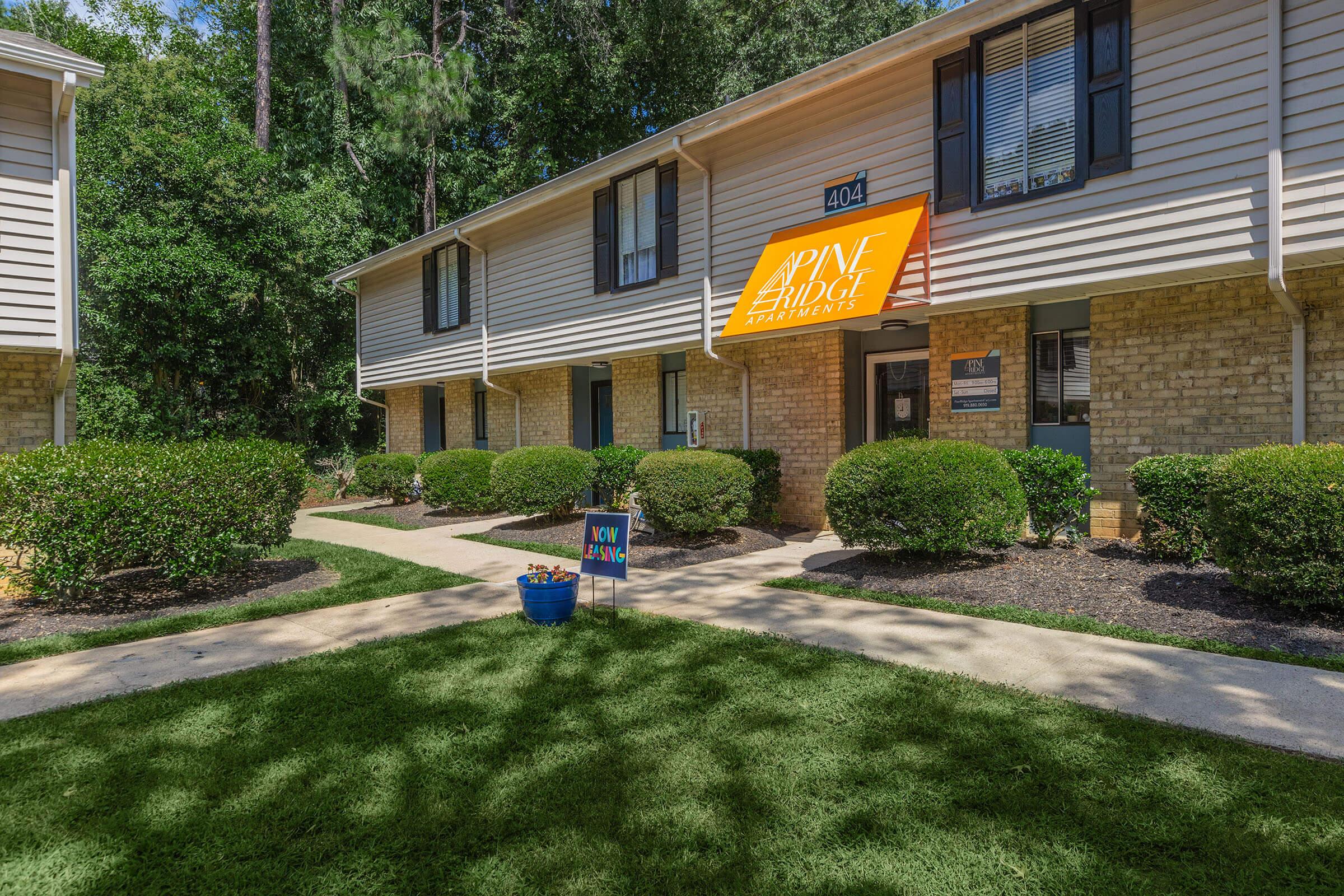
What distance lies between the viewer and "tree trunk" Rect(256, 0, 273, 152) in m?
20.8

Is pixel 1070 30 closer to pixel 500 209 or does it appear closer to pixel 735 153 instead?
pixel 735 153

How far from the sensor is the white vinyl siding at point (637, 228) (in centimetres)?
1206

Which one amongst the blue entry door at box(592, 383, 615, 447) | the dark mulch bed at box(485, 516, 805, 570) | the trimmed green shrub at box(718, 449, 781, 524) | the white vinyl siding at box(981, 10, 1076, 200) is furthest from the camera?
the blue entry door at box(592, 383, 615, 447)

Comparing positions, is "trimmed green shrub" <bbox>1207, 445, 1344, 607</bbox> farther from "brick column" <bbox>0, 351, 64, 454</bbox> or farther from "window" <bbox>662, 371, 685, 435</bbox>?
"brick column" <bbox>0, 351, 64, 454</bbox>

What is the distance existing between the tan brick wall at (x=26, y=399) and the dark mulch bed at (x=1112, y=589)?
9.03m

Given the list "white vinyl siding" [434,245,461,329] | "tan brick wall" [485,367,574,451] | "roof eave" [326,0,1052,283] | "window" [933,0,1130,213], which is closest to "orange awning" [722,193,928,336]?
"window" [933,0,1130,213]

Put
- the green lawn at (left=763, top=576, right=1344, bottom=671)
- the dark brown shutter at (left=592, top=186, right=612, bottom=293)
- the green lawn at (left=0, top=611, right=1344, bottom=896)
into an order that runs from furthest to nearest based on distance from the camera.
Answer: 1. the dark brown shutter at (left=592, top=186, right=612, bottom=293)
2. the green lawn at (left=763, top=576, right=1344, bottom=671)
3. the green lawn at (left=0, top=611, right=1344, bottom=896)

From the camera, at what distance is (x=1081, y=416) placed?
8344mm

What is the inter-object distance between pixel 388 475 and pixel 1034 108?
14.2m

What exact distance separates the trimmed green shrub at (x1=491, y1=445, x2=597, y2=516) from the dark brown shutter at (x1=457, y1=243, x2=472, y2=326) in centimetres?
568

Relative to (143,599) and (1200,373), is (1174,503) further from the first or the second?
(143,599)

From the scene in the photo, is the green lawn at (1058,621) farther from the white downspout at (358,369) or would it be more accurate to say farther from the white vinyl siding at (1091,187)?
the white downspout at (358,369)

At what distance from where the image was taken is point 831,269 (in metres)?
8.94

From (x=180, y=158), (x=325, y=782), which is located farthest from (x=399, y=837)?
(x=180, y=158)
